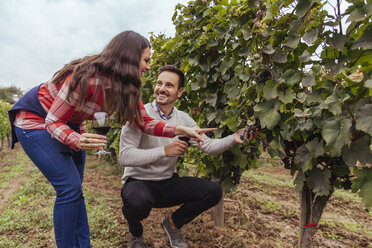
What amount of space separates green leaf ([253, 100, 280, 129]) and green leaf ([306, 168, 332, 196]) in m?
0.39

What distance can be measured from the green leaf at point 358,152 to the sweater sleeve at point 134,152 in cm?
131

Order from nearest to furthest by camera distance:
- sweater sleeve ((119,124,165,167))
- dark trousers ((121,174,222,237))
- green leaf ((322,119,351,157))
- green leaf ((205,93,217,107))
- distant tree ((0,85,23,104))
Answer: green leaf ((322,119,351,157)), sweater sleeve ((119,124,165,167)), dark trousers ((121,174,222,237)), green leaf ((205,93,217,107)), distant tree ((0,85,23,104))

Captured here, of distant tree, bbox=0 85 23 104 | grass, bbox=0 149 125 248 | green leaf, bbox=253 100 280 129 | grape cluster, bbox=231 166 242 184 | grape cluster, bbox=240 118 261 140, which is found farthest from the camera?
distant tree, bbox=0 85 23 104

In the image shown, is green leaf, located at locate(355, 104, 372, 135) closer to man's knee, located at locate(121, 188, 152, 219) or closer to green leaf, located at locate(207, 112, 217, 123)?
green leaf, located at locate(207, 112, 217, 123)

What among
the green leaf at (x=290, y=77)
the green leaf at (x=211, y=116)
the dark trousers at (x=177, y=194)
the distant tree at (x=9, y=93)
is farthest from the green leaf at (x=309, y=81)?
the distant tree at (x=9, y=93)

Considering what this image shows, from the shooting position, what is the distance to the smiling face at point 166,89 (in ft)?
8.25

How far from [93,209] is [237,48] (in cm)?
287

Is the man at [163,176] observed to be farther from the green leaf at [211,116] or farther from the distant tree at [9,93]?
the distant tree at [9,93]

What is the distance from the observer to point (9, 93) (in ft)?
185

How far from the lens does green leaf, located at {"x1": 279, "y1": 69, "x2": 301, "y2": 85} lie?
1.52 m

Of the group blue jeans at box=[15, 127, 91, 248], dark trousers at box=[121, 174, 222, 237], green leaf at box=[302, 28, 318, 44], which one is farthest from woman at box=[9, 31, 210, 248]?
green leaf at box=[302, 28, 318, 44]

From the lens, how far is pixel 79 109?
1.70 m

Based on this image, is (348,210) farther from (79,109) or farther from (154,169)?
(79,109)

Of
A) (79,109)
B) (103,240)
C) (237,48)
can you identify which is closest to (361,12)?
(237,48)
